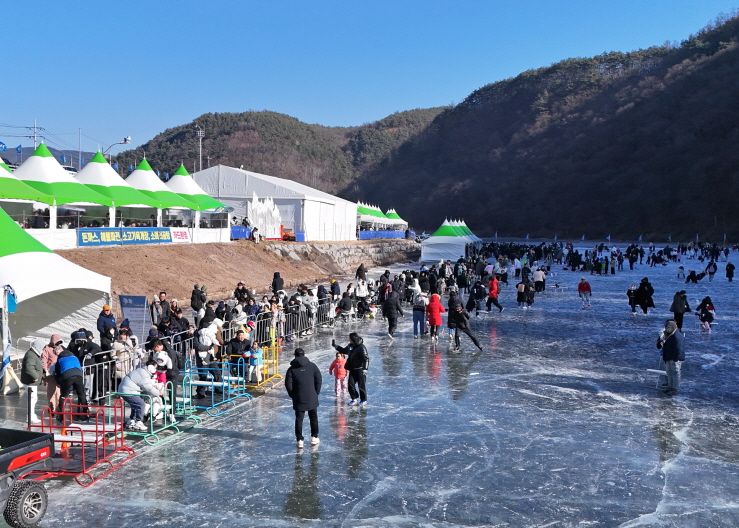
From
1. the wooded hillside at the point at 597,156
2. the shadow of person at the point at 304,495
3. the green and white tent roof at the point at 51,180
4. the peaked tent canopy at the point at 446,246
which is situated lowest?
the shadow of person at the point at 304,495

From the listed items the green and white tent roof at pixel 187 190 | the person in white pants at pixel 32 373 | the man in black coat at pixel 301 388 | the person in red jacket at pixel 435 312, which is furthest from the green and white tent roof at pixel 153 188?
the man in black coat at pixel 301 388

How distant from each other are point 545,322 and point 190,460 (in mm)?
13890

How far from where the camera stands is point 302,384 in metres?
7.78

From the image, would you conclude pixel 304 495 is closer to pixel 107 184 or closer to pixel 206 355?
pixel 206 355

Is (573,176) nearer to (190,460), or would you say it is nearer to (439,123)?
(439,123)

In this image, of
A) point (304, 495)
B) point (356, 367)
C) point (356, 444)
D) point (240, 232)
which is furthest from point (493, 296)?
point (240, 232)

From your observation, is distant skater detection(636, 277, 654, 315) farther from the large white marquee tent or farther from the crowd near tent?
the crowd near tent

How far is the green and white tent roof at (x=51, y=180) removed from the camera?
23969 millimetres

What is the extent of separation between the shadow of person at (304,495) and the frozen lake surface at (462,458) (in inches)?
0.8

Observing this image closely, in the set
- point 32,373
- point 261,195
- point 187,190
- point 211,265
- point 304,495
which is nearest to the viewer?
point 304,495

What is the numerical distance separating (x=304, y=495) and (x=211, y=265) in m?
22.3

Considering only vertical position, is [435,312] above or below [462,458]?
above

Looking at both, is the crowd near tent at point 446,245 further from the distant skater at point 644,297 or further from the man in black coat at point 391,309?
the man in black coat at point 391,309

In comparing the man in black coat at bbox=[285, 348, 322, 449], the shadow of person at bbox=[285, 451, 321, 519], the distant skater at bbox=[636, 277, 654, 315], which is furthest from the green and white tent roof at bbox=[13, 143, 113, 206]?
the distant skater at bbox=[636, 277, 654, 315]
